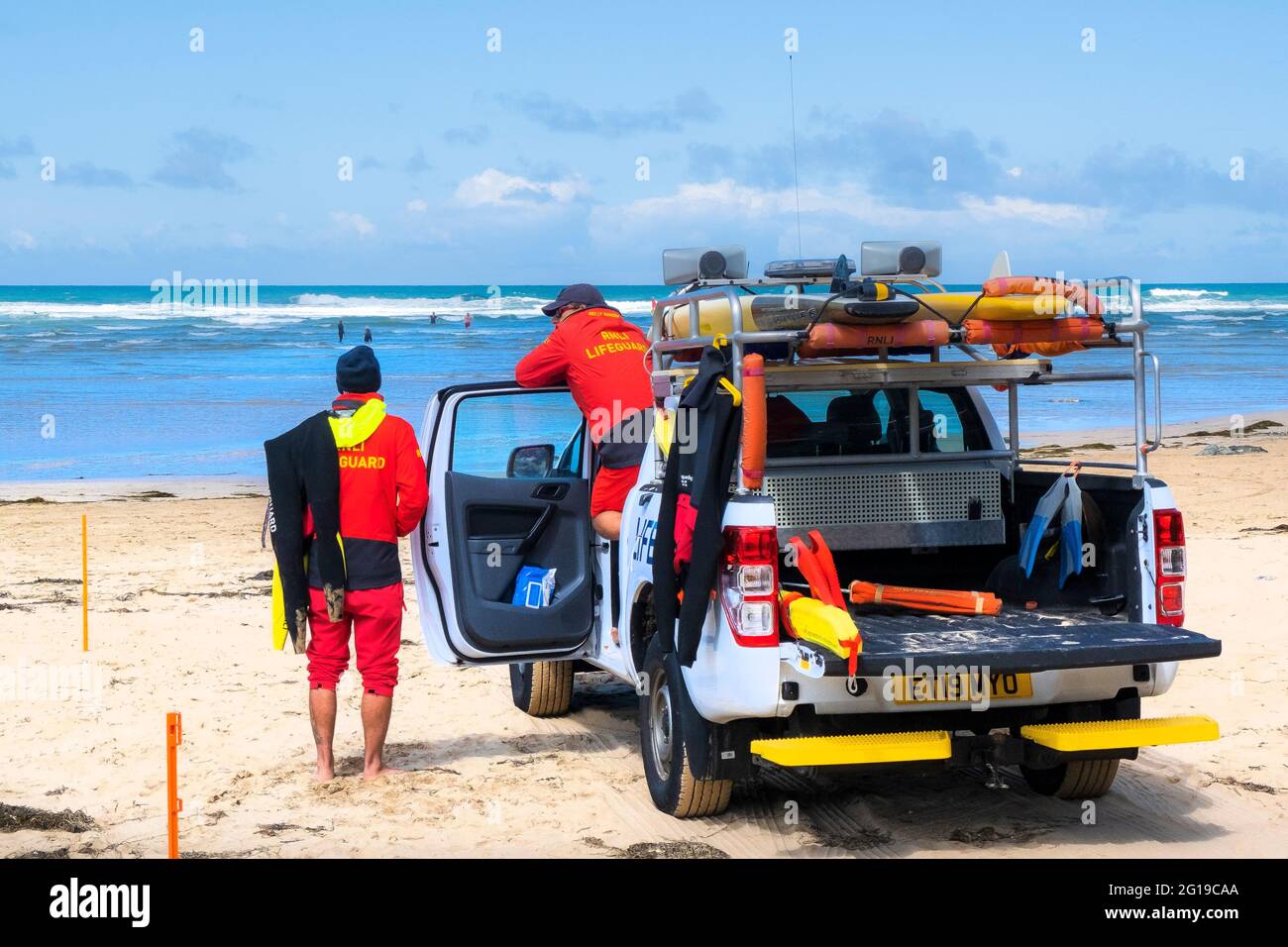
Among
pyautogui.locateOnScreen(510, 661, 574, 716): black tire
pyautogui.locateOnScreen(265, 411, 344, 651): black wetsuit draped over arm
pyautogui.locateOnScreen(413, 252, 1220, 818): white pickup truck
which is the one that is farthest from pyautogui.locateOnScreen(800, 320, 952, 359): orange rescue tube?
pyautogui.locateOnScreen(510, 661, 574, 716): black tire

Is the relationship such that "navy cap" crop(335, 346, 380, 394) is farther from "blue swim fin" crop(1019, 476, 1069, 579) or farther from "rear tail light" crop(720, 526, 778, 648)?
"blue swim fin" crop(1019, 476, 1069, 579)

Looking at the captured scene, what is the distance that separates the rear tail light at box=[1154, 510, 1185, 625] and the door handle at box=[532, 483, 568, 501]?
111 inches

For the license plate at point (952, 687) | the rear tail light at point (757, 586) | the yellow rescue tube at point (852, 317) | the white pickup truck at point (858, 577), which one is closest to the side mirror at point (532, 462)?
the white pickup truck at point (858, 577)

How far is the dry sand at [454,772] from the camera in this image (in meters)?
6.00

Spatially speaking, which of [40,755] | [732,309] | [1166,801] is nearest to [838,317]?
[732,309]

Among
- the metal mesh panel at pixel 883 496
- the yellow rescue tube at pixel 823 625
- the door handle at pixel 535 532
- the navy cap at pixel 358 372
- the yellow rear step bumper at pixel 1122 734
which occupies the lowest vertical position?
the yellow rear step bumper at pixel 1122 734

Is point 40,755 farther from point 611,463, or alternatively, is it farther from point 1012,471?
→ point 1012,471

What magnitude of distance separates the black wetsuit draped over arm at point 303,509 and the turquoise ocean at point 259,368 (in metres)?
4.28

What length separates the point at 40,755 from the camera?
24.1 ft

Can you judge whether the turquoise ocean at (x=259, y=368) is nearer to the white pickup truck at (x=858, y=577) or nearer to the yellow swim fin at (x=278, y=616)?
the white pickup truck at (x=858, y=577)

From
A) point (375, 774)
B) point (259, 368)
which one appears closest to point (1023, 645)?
point (375, 774)

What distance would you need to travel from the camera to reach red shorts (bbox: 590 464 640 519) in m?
7.05

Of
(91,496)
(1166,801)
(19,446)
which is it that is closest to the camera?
(1166,801)

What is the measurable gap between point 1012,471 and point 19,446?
1973 cm
